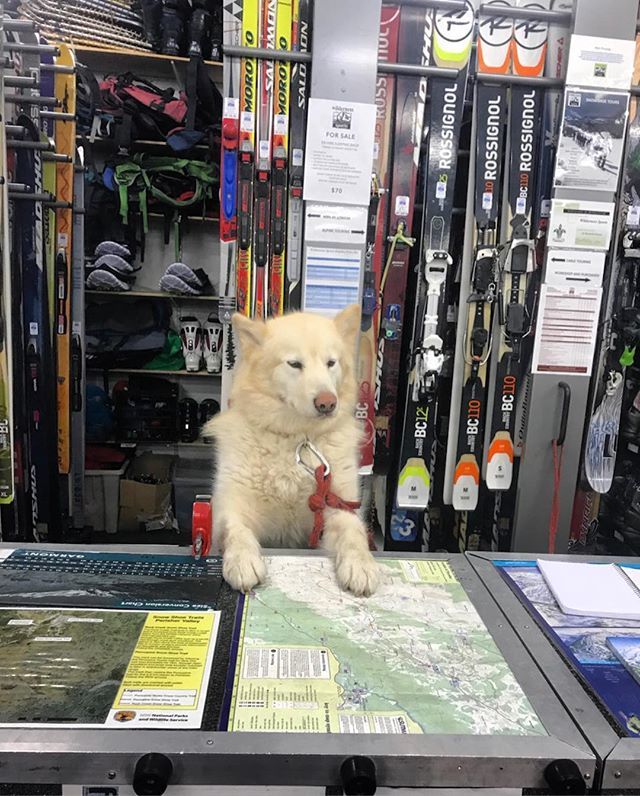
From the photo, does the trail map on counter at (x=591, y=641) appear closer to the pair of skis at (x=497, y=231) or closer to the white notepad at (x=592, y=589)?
the white notepad at (x=592, y=589)

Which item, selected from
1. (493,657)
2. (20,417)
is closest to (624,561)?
(493,657)

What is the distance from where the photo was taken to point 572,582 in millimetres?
1205

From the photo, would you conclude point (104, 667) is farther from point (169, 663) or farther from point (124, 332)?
point (124, 332)

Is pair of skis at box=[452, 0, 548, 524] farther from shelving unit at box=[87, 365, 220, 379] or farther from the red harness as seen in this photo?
shelving unit at box=[87, 365, 220, 379]

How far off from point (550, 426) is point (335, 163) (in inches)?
60.2

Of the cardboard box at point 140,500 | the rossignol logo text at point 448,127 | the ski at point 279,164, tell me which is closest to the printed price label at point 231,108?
the ski at point 279,164

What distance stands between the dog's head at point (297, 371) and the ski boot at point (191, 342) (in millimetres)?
2060

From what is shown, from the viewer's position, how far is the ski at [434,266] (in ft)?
7.79

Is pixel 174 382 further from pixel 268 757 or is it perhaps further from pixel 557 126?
pixel 268 757

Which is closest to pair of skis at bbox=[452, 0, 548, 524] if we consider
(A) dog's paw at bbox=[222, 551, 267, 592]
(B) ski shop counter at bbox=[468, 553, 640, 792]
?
(B) ski shop counter at bbox=[468, 553, 640, 792]

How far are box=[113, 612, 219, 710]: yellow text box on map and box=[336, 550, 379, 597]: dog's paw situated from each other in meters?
0.29

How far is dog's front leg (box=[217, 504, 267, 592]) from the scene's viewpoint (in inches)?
44.3

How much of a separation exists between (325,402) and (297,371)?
17 cm

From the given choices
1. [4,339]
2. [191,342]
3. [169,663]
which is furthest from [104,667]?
[191,342]
